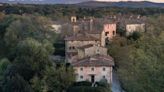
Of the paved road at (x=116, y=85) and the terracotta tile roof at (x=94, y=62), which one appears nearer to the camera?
the paved road at (x=116, y=85)

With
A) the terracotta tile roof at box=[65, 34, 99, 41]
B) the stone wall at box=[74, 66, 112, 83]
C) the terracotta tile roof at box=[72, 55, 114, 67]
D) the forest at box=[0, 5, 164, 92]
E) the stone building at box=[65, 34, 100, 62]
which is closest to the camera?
the forest at box=[0, 5, 164, 92]

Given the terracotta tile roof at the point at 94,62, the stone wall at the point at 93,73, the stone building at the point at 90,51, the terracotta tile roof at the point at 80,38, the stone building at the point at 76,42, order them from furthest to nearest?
the terracotta tile roof at the point at 80,38 → the stone building at the point at 76,42 → the stone building at the point at 90,51 → the terracotta tile roof at the point at 94,62 → the stone wall at the point at 93,73

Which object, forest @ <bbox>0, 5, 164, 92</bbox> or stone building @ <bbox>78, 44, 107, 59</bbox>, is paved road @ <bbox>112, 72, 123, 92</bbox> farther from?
stone building @ <bbox>78, 44, 107, 59</bbox>

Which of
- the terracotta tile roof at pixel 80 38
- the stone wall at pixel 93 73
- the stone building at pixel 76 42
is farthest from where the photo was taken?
the terracotta tile roof at pixel 80 38

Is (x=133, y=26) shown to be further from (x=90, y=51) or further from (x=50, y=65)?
(x=50, y=65)

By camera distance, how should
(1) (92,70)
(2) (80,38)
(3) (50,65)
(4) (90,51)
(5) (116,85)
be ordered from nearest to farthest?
(3) (50,65)
(5) (116,85)
(1) (92,70)
(4) (90,51)
(2) (80,38)

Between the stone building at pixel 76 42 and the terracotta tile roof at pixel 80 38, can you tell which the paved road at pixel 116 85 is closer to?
the stone building at pixel 76 42

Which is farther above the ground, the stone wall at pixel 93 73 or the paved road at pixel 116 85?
the stone wall at pixel 93 73

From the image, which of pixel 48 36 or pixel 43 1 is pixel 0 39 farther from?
pixel 43 1

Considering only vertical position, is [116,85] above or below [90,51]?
below

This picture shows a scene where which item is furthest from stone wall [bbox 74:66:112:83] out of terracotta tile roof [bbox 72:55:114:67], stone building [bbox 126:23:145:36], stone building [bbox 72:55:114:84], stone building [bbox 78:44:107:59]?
stone building [bbox 126:23:145:36]

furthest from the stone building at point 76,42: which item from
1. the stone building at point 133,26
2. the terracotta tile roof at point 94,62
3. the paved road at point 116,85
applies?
the stone building at point 133,26

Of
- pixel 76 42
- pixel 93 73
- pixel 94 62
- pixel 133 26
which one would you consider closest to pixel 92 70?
pixel 93 73

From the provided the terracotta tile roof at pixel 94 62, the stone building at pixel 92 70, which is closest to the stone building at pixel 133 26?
the terracotta tile roof at pixel 94 62
